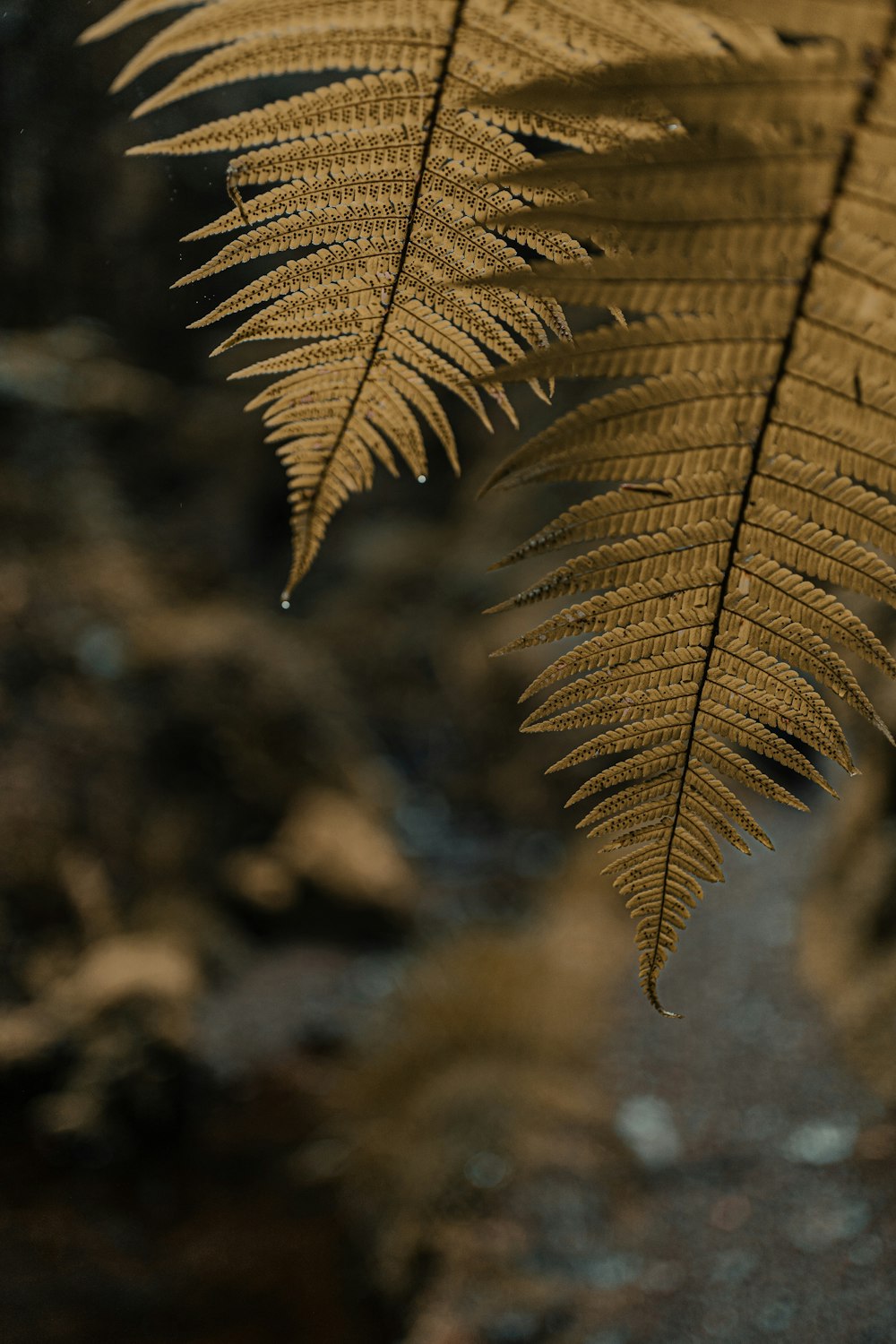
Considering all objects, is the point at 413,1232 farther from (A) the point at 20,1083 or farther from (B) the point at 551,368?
(B) the point at 551,368

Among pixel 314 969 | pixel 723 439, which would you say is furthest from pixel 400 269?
pixel 314 969

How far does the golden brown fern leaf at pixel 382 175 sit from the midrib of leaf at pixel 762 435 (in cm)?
10

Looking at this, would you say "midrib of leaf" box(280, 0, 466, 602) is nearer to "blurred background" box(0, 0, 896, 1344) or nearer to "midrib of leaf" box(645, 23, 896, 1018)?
"midrib of leaf" box(645, 23, 896, 1018)

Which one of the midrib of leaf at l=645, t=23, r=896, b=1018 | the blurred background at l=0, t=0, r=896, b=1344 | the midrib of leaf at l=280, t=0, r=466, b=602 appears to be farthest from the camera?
the blurred background at l=0, t=0, r=896, b=1344

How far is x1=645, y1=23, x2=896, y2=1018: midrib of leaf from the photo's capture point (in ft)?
1.39

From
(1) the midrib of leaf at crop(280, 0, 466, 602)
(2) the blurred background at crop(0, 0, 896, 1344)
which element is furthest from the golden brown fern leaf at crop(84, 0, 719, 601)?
(2) the blurred background at crop(0, 0, 896, 1344)

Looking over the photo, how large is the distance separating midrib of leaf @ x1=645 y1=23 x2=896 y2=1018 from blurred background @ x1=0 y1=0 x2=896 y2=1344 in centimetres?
76

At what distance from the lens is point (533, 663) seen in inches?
188

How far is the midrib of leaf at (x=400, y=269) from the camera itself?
53 cm

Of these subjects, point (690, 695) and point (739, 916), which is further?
point (739, 916)

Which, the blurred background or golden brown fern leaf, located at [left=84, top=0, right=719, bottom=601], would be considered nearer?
golden brown fern leaf, located at [left=84, top=0, right=719, bottom=601]

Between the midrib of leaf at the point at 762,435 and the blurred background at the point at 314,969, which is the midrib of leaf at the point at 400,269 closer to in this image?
the midrib of leaf at the point at 762,435

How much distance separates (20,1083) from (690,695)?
276 centimetres

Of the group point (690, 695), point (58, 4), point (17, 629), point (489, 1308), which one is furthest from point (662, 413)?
point (17, 629)
